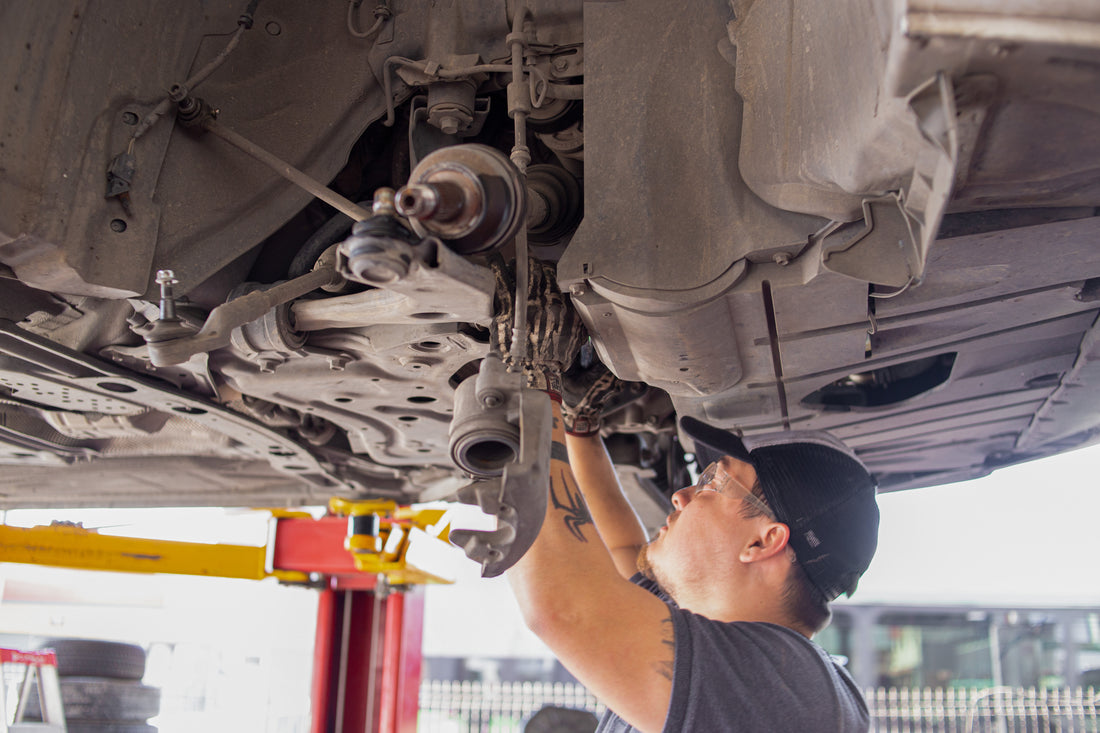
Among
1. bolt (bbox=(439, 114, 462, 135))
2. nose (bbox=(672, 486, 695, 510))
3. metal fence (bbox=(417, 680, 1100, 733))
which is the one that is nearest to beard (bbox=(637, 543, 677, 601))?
nose (bbox=(672, 486, 695, 510))

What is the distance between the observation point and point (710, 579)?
1824 millimetres

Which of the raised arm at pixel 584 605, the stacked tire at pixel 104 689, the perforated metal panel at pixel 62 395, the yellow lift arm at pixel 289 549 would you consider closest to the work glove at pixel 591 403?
the raised arm at pixel 584 605

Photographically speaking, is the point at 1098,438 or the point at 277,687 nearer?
the point at 1098,438

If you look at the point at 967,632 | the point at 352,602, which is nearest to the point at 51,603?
the point at 352,602

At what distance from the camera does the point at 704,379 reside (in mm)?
1771

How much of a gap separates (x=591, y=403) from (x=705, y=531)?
1.43 feet

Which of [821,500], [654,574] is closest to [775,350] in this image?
[821,500]

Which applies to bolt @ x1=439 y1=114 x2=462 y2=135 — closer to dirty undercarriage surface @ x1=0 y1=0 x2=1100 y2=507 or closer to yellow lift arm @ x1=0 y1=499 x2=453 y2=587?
dirty undercarriage surface @ x1=0 y1=0 x2=1100 y2=507

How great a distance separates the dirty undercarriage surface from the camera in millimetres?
1157

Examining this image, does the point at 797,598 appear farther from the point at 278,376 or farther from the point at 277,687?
the point at 277,687

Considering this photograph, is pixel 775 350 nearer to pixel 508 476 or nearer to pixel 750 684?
pixel 750 684

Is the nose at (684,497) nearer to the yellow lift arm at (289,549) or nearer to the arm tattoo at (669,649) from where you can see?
the arm tattoo at (669,649)

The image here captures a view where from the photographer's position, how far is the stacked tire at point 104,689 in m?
4.05

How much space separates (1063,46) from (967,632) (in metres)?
11.3
